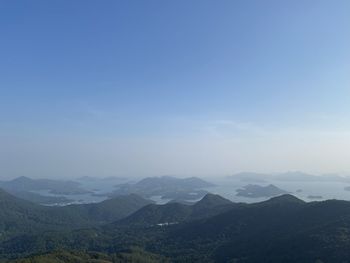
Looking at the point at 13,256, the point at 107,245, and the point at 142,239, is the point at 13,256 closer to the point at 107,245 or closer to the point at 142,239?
the point at 107,245

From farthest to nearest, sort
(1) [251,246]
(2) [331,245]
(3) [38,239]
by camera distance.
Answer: (3) [38,239], (1) [251,246], (2) [331,245]

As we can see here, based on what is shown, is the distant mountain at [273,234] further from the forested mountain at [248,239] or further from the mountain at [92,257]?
the mountain at [92,257]

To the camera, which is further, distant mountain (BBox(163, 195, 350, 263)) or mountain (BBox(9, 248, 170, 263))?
distant mountain (BBox(163, 195, 350, 263))

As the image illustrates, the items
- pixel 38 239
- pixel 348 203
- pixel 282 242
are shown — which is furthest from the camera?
pixel 38 239

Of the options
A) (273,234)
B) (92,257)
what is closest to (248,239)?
(273,234)

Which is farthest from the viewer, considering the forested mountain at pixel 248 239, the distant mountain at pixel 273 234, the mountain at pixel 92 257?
the forested mountain at pixel 248 239

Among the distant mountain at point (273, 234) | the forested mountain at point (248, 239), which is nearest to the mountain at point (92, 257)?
the forested mountain at point (248, 239)

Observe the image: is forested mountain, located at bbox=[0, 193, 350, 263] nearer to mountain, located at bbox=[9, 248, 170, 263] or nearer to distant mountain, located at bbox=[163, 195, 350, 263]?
distant mountain, located at bbox=[163, 195, 350, 263]

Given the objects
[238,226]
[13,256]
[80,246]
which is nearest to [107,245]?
[80,246]

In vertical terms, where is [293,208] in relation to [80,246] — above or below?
above

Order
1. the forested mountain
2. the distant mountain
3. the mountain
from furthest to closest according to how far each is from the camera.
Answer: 1. the forested mountain
2. the distant mountain
3. the mountain

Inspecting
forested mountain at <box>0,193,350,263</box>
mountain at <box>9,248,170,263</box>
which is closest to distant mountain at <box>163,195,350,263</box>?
forested mountain at <box>0,193,350,263</box>
